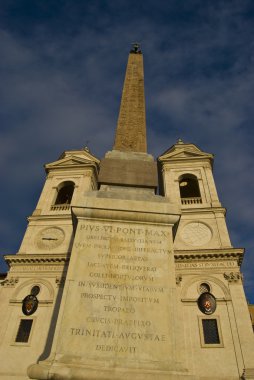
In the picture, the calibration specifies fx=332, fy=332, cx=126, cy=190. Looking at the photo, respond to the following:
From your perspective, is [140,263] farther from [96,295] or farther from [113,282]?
[96,295]

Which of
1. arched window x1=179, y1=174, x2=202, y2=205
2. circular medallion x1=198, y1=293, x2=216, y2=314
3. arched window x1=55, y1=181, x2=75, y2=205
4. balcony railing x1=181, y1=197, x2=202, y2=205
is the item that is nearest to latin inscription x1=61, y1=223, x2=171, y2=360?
circular medallion x1=198, y1=293, x2=216, y2=314

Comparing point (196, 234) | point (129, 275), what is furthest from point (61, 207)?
point (129, 275)

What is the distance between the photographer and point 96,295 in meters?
5.33

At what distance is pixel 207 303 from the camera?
59.8 feet

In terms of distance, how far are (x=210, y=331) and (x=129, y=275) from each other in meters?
13.8

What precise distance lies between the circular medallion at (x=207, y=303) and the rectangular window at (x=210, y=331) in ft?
1.68

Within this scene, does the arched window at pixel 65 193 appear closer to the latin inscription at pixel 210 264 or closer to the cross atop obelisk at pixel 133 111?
the latin inscription at pixel 210 264

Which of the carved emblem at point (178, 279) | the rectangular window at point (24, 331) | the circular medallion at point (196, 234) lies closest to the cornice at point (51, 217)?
the rectangular window at point (24, 331)

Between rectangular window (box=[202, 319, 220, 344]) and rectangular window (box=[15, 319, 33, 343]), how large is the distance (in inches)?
371

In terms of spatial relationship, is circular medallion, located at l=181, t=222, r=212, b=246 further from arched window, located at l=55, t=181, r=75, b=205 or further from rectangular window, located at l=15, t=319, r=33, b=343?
rectangular window, located at l=15, t=319, r=33, b=343

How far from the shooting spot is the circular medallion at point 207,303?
1795 cm

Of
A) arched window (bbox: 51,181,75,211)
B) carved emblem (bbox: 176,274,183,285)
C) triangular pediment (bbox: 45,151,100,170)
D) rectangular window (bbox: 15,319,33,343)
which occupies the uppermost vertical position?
triangular pediment (bbox: 45,151,100,170)

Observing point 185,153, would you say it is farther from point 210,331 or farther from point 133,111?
point 133,111

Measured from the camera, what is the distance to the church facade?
4.82m
